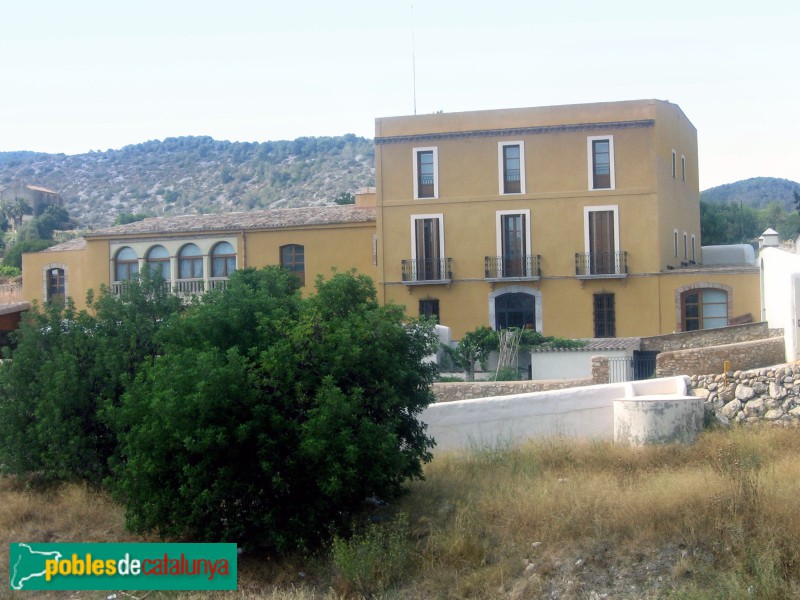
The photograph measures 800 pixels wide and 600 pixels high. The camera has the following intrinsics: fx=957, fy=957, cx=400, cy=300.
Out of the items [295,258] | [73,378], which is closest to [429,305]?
[295,258]

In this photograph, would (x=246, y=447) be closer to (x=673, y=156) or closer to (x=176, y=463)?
(x=176, y=463)

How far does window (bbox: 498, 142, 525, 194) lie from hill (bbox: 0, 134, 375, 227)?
5560cm

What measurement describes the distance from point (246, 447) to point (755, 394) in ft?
30.1

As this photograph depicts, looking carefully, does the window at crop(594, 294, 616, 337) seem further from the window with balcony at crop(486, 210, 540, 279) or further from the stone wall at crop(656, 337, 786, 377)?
the stone wall at crop(656, 337, 786, 377)

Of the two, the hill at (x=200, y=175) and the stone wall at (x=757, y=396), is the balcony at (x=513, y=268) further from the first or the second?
the hill at (x=200, y=175)

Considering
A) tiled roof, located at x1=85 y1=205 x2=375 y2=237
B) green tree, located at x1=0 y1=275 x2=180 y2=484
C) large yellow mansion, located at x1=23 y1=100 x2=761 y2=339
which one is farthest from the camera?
tiled roof, located at x1=85 y1=205 x2=375 y2=237

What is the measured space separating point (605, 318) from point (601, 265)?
1.85 m

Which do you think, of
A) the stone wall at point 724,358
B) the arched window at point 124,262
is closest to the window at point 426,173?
the arched window at point 124,262

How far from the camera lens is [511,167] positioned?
34.0m

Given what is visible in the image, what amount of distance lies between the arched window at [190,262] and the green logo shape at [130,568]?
25.5m

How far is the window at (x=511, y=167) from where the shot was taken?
33.8 metres

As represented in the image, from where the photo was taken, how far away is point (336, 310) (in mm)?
13453

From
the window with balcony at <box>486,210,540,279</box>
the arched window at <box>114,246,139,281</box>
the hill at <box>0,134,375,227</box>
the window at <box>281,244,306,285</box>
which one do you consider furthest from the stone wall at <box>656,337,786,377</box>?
the hill at <box>0,134,375,227</box>

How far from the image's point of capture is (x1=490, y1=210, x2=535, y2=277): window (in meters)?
33.8
